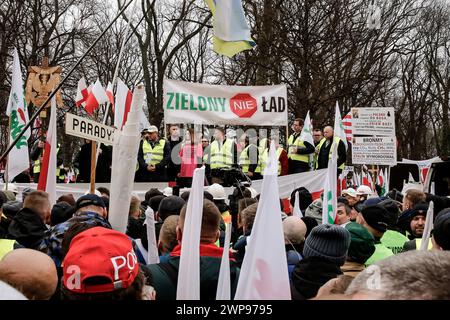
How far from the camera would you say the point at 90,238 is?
8.14 feet

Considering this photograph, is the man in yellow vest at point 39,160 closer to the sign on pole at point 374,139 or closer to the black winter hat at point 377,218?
the sign on pole at point 374,139

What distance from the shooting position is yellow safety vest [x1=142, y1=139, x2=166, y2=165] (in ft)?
37.9

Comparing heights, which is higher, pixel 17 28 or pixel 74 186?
pixel 17 28

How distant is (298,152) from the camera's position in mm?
12102

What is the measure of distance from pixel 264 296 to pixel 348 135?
17192 mm

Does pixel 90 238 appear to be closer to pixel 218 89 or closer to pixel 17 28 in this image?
pixel 218 89

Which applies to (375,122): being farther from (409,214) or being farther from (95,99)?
(409,214)

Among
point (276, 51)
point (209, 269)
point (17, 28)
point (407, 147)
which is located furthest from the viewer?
point (407, 147)

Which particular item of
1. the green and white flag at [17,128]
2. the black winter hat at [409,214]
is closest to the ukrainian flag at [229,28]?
the black winter hat at [409,214]

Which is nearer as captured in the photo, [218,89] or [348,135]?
[218,89]

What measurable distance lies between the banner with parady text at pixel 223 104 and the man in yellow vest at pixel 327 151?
1.44 m

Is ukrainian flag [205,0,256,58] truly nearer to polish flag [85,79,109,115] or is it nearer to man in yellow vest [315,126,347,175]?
polish flag [85,79,109,115]

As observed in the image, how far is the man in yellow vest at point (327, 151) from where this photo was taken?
11.6 m
